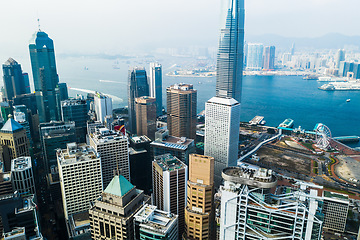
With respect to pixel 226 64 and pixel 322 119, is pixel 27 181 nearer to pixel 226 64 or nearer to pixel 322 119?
pixel 226 64

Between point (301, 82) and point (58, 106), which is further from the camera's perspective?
point (301, 82)

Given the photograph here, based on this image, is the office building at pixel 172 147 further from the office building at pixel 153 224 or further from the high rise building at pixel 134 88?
the high rise building at pixel 134 88

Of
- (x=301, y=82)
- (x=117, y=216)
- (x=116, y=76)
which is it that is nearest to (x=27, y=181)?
(x=117, y=216)

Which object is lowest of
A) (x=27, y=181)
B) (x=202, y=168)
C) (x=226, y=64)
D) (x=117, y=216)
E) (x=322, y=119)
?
(x=322, y=119)

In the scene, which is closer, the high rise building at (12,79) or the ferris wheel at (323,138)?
the ferris wheel at (323,138)

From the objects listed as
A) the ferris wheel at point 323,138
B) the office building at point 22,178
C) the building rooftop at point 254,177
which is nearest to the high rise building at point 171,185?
the building rooftop at point 254,177

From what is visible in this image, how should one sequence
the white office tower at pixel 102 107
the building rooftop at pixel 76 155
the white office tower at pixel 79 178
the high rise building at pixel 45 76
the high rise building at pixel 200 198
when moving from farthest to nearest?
the high rise building at pixel 45 76, the white office tower at pixel 102 107, the building rooftop at pixel 76 155, the white office tower at pixel 79 178, the high rise building at pixel 200 198
